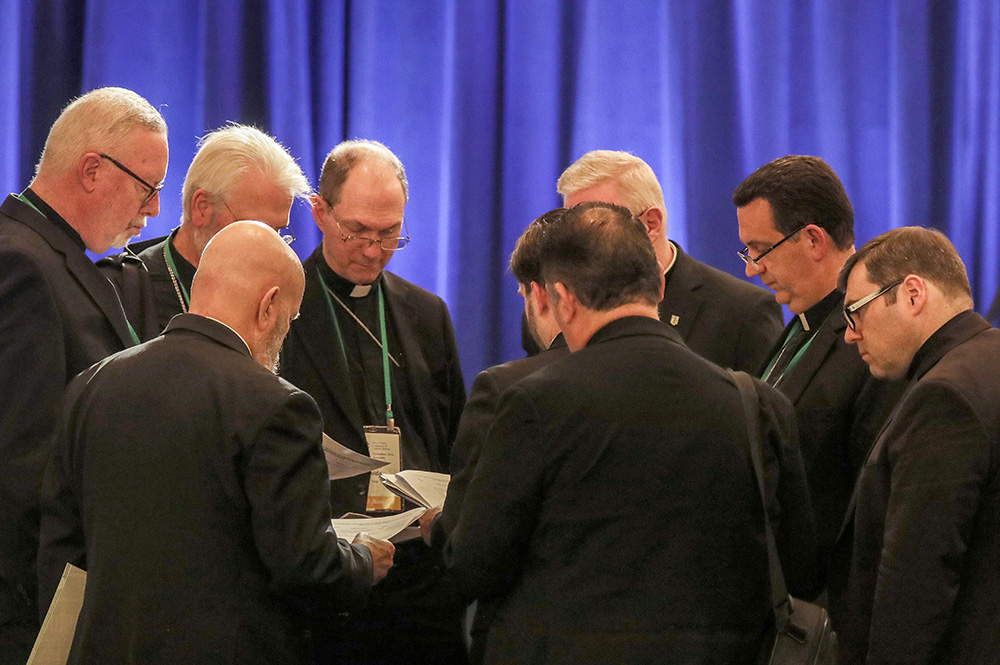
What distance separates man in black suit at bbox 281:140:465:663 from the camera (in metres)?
3.20

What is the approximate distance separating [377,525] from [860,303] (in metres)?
1.26

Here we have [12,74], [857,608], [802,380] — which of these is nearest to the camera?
[857,608]

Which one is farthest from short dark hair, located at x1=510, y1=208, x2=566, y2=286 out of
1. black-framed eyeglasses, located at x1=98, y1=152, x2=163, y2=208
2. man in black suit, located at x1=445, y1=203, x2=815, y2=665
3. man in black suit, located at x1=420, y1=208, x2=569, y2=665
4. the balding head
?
black-framed eyeglasses, located at x1=98, y1=152, x2=163, y2=208

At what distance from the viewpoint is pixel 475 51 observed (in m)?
4.41

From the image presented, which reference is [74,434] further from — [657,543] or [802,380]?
[802,380]

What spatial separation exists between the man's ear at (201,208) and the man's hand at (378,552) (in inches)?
48.9

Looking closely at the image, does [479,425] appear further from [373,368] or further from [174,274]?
[174,274]

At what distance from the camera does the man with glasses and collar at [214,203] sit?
318cm

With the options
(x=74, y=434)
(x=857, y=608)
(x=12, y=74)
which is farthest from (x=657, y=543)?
(x=12, y=74)

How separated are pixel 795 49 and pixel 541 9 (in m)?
1.07

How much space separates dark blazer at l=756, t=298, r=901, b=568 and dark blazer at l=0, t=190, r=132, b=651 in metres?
1.76

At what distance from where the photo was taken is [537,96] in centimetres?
439

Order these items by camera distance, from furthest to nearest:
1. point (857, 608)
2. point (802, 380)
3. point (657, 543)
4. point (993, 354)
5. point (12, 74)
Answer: point (12, 74), point (802, 380), point (857, 608), point (993, 354), point (657, 543)

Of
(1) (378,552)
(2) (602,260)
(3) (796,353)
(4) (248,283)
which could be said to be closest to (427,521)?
(1) (378,552)
